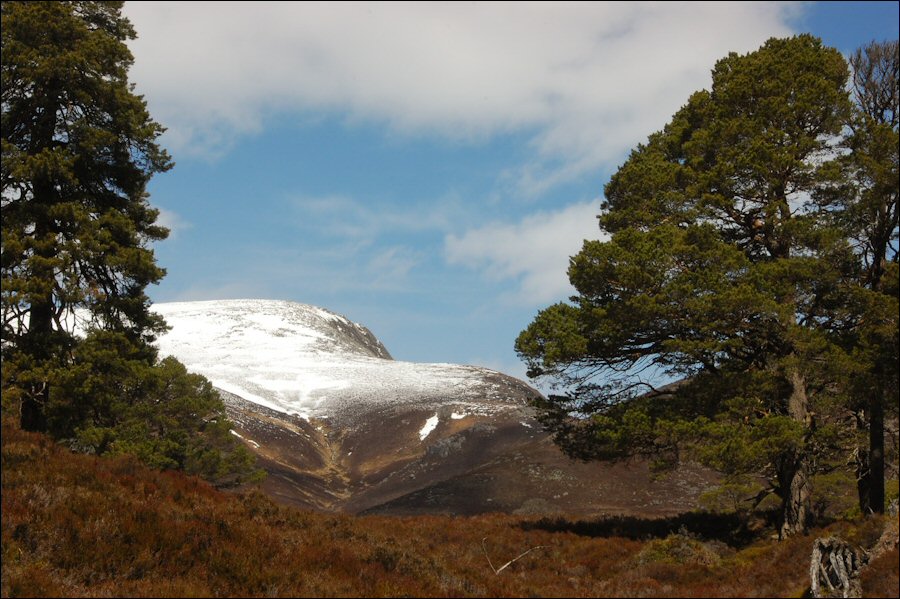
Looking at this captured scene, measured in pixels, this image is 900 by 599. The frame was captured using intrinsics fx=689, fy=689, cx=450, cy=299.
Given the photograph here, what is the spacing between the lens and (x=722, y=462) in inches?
651

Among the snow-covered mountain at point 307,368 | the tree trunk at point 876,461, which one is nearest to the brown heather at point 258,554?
the tree trunk at point 876,461

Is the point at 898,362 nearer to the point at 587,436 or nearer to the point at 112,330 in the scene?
the point at 587,436

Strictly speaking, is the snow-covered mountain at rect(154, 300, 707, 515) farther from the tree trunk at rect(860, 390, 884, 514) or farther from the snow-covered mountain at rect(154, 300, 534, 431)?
the tree trunk at rect(860, 390, 884, 514)

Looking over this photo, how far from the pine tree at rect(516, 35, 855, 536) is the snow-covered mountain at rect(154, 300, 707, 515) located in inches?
127

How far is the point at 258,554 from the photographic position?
11.1m

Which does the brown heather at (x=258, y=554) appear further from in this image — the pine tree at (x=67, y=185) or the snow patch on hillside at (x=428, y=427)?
the snow patch on hillside at (x=428, y=427)

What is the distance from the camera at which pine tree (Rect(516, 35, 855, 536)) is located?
57.5ft

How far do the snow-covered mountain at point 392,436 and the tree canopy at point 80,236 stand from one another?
44.1ft

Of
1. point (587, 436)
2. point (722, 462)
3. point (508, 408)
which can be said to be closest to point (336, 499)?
point (508, 408)

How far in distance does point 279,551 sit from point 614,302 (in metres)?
11.7

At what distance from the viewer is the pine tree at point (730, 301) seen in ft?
57.5

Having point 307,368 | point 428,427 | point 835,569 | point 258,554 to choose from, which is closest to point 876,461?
point 835,569

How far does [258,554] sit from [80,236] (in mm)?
12043

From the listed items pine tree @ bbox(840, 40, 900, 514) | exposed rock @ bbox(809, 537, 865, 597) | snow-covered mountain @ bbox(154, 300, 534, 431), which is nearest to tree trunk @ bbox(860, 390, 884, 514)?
pine tree @ bbox(840, 40, 900, 514)
